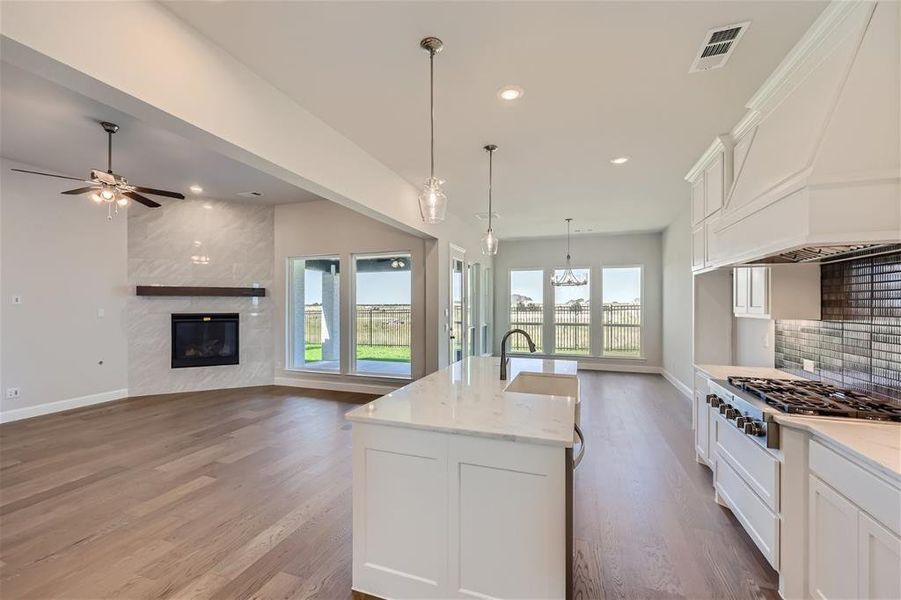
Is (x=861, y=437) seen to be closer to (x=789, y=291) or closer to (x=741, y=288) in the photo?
(x=789, y=291)

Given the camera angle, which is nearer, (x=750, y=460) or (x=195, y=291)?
(x=750, y=460)

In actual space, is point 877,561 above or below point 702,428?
above

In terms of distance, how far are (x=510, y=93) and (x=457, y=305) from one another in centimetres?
423

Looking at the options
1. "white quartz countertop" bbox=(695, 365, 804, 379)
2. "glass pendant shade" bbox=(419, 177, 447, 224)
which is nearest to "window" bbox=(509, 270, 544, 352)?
"white quartz countertop" bbox=(695, 365, 804, 379)

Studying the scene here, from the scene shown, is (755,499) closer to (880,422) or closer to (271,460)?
(880,422)

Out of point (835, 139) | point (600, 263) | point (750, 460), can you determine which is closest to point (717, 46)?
point (835, 139)

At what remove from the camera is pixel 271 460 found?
3445mm

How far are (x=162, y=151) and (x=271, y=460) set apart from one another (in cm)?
337

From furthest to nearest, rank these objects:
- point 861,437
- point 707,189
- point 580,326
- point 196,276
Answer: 1. point 580,326
2. point 196,276
3. point 707,189
4. point 861,437

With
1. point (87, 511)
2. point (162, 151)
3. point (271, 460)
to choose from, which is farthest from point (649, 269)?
point (87, 511)

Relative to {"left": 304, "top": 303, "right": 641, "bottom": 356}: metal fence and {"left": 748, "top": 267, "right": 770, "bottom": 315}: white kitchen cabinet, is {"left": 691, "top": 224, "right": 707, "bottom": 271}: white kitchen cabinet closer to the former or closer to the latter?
{"left": 748, "top": 267, "right": 770, "bottom": 315}: white kitchen cabinet

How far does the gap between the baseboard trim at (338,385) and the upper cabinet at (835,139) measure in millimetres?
4825

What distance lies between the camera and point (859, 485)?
4.68 feet

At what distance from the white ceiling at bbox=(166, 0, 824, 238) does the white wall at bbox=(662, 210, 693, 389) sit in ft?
7.40
